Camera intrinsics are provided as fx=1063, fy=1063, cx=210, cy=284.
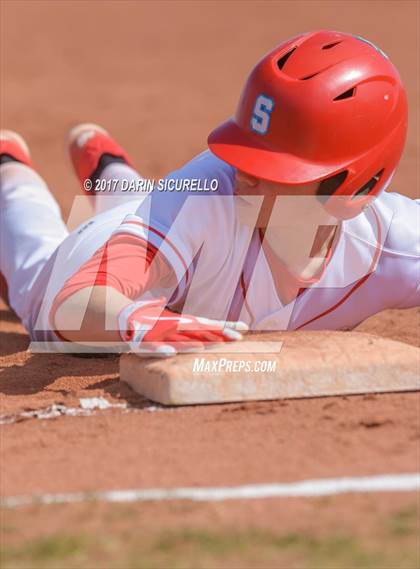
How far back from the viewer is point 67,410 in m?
2.78

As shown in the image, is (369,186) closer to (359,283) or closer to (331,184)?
(331,184)

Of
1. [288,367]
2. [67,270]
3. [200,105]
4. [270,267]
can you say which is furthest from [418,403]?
[200,105]

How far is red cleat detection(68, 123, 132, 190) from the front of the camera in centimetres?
532

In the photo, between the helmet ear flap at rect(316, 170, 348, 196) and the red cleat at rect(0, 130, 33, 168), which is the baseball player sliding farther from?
the red cleat at rect(0, 130, 33, 168)

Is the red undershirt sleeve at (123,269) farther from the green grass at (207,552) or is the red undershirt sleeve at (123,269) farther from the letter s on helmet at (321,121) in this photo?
the green grass at (207,552)

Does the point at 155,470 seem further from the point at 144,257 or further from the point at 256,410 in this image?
the point at 144,257

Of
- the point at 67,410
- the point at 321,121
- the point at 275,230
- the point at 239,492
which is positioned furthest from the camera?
the point at 275,230

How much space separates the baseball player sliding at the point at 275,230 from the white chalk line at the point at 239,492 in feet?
2.35

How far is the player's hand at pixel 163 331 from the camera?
278 cm

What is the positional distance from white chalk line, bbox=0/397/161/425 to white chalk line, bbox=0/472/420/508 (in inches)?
23.9

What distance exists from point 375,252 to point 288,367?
0.83 metres

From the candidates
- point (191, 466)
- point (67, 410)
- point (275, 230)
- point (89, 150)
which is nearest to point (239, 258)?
point (275, 230)

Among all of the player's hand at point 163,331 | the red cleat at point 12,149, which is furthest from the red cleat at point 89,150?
the player's hand at point 163,331

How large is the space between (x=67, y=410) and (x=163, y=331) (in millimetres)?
325
